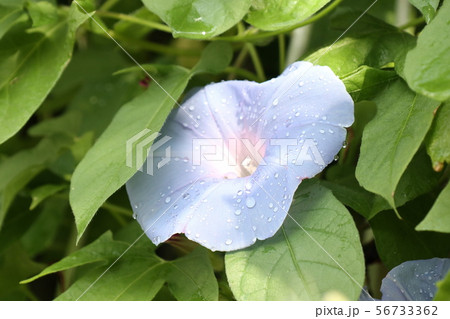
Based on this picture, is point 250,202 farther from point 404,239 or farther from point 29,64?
point 29,64

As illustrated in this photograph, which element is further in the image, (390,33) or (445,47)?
(390,33)

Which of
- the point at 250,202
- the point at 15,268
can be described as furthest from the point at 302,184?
the point at 15,268

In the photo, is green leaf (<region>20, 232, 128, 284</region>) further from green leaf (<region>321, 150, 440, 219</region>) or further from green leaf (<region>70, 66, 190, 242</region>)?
green leaf (<region>321, 150, 440, 219</region>)

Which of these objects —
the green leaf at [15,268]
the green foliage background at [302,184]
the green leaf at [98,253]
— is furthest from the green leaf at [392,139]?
the green leaf at [15,268]

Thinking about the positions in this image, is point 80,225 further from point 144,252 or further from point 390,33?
point 390,33
